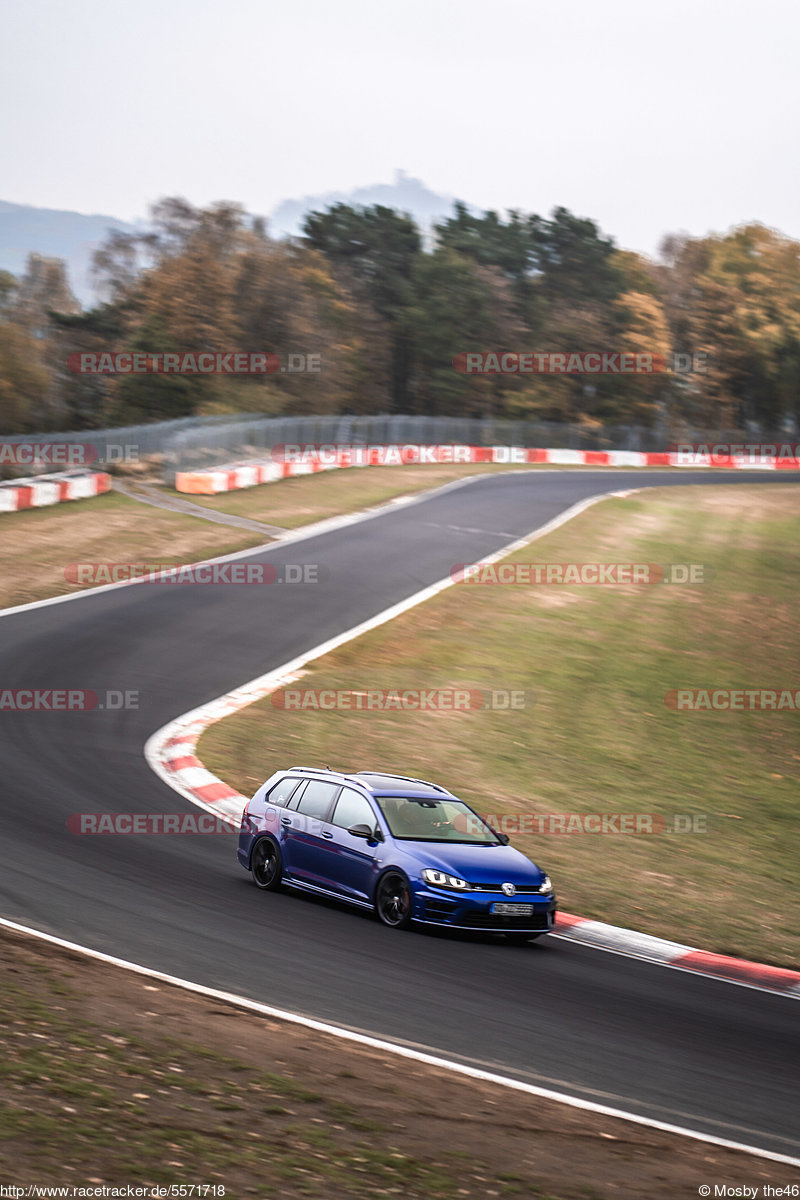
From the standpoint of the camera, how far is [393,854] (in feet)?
35.2

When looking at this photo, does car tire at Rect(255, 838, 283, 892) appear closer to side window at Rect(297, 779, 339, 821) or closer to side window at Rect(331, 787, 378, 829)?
side window at Rect(297, 779, 339, 821)

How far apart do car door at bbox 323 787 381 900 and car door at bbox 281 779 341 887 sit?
0.10m

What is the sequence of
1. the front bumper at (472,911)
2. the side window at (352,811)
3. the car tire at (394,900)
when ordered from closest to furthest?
the front bumper at (472,911), the car tire at (394,900), the side window at (352,811)

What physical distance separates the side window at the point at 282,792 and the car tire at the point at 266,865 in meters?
0.47

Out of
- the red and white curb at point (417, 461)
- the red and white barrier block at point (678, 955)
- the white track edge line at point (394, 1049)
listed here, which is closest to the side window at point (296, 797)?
the red and white barrier block at point (678, 955)

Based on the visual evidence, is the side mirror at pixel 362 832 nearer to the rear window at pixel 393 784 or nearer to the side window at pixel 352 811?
the side window at pixel 352 811

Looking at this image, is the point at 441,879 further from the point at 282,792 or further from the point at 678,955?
the point at 282,792

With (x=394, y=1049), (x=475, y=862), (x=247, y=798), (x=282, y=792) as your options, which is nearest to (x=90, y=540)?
(x=247, y=798)

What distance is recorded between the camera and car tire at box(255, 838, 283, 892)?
11648 mm

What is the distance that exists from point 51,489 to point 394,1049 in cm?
2995

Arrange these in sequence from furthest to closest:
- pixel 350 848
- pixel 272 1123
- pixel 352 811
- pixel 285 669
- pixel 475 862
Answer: pixel 285 669 → pixel 352 811 → pixel 350 848 → pixel 475 862 → pixel 272 1123

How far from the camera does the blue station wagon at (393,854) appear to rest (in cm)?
1045

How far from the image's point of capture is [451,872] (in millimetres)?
10461

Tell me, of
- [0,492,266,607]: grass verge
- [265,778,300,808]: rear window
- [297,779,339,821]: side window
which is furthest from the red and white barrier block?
[0,492,266,607]: grass verge
